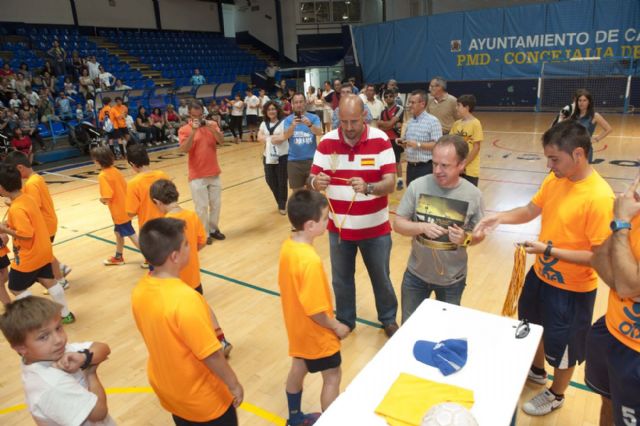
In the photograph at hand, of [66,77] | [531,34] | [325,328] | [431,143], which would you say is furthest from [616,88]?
[66,77]

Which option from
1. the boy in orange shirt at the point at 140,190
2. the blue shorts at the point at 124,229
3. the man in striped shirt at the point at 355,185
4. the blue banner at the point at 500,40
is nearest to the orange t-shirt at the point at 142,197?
the boy in orange shirt at the point at 140,190

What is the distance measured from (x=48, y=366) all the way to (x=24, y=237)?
2.43 metres

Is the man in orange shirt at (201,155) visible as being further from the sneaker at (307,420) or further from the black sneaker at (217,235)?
the sneaker at (307,420)

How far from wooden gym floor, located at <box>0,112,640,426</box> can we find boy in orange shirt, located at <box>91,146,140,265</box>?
58cm

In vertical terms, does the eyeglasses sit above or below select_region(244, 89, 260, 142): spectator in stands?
below

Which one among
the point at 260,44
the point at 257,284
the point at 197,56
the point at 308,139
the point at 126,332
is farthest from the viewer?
the point at 260,44

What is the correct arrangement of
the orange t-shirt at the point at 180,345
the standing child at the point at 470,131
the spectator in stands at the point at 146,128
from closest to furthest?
the orange t-shirt at the point at 180,345 → the standing child at the point at 470,131 → the spectator in stands at the point at 146,128

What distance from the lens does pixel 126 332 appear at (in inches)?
166

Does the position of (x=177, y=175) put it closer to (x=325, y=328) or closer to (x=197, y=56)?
(x=325, y=328)

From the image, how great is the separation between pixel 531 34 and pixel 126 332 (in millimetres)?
19081

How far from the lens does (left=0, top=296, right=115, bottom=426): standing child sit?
1825 mm

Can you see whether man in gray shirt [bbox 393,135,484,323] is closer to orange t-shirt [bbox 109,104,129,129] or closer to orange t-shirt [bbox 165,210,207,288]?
orange t-shirt [bbox 165,210,207,288]

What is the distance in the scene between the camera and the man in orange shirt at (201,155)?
568cm

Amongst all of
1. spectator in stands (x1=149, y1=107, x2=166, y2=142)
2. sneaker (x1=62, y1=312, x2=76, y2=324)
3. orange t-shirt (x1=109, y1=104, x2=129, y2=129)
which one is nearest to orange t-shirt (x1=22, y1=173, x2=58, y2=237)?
sneaker (x1=62, y1=312, x2=76, y2=324)
